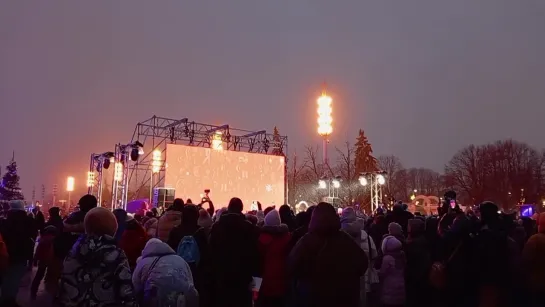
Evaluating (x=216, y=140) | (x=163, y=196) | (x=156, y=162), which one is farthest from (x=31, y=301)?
(x=216, y=140)

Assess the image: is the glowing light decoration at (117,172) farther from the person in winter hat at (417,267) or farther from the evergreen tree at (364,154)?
the evergreen tree at (364,154)

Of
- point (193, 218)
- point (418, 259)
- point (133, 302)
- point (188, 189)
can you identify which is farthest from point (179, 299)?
point (188, 189)

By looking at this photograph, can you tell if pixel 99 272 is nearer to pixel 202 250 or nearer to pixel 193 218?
pixel 202 250

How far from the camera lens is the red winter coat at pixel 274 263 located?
548cm

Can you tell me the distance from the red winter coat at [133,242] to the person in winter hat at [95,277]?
241 centimetres

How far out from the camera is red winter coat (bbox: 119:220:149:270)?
5684 mm

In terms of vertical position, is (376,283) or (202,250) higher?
(202,250)

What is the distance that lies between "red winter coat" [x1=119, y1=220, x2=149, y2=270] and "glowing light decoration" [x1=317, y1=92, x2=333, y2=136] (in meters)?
18.4

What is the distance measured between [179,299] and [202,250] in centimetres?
173

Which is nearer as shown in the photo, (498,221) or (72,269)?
(72,269)

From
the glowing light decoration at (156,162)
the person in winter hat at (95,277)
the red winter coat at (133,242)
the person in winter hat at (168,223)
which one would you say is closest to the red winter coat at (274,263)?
the person in winter hat at (168,223)

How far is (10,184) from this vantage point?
33.2 meters

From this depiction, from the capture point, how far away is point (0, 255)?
519 centimetres

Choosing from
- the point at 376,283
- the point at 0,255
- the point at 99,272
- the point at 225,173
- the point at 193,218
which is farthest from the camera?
the point at 225,173
